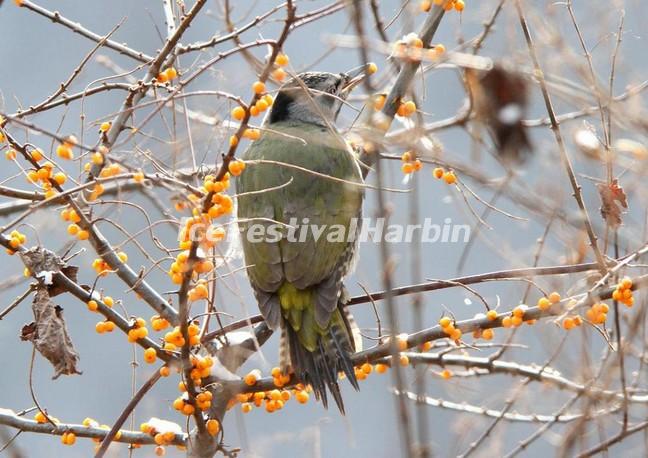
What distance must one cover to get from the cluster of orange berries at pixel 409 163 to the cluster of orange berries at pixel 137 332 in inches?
49.7

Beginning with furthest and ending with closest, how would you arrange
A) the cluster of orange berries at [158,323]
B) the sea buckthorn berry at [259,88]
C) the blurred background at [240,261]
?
the blurred background at [240,261], the cluster of orange berries at [158,323], the sea buckthorn berry at [259,88]

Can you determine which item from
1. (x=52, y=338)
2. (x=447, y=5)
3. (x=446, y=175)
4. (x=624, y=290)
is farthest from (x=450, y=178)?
(x=52, y=338)

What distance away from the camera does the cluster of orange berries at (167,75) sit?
365 centimetres

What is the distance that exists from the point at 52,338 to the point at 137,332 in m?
0.29

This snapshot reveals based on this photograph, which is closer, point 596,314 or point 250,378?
point 596,314

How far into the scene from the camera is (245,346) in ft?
12.8

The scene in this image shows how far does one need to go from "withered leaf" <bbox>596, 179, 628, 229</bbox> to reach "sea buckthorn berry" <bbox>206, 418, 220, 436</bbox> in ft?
4.99

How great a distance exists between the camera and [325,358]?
4082 millimetres

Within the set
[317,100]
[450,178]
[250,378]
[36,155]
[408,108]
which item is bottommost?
[250,378]

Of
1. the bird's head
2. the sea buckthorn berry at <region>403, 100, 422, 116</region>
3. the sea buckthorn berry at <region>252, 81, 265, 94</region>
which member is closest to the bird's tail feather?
the sea buckthorn berry at <region>403, 100, 422, 116</region>

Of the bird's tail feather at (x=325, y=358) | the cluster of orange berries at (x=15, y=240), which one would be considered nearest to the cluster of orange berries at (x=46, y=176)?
the cluster of orange berries at (x=15, y=240)

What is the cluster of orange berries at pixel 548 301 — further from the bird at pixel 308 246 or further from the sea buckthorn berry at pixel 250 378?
the sea buckthorn berry at pixel 250 378

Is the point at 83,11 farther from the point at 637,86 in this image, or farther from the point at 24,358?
the point at 637,86

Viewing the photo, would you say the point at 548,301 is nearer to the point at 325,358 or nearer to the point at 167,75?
the point at 325,358
